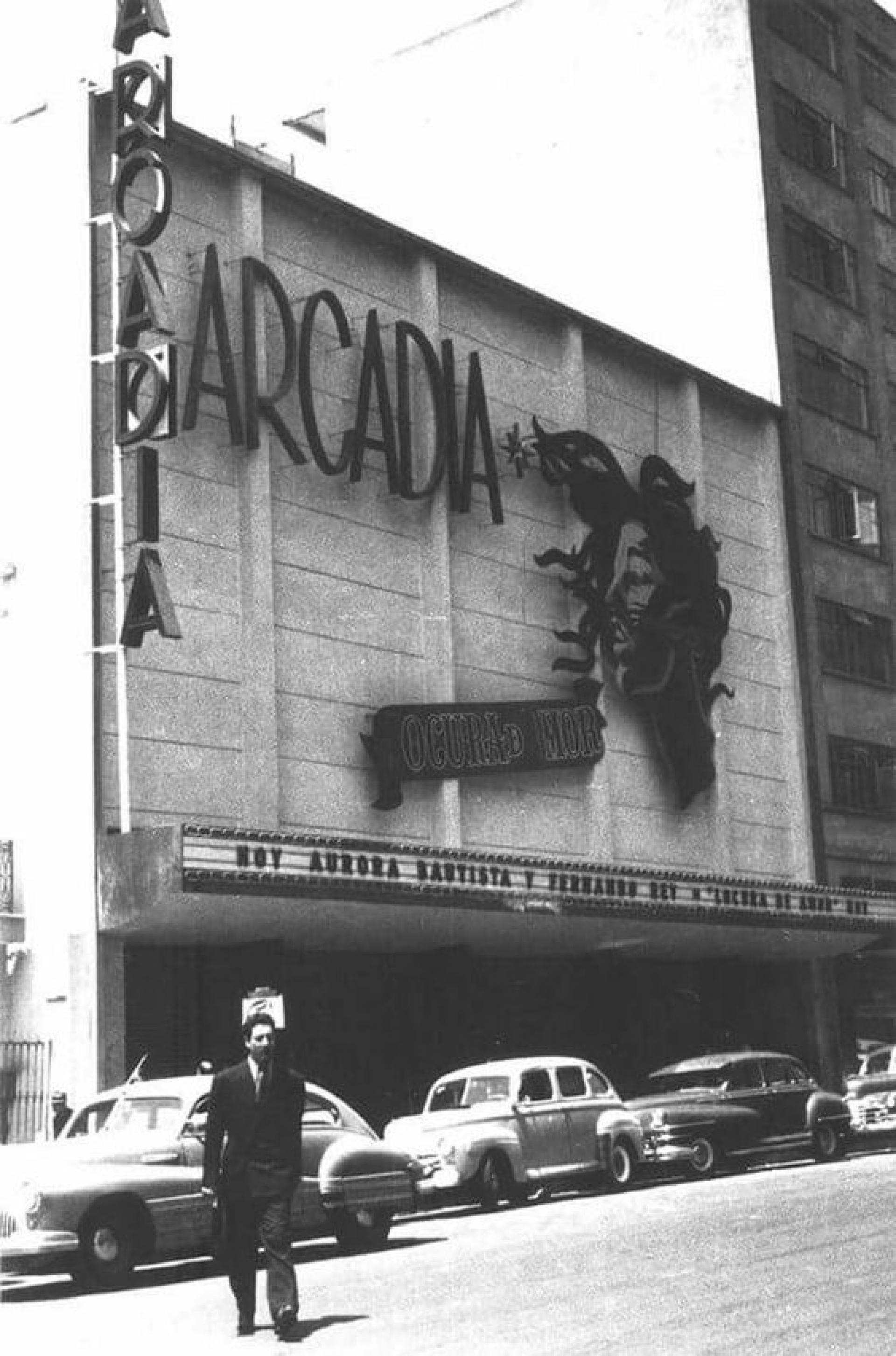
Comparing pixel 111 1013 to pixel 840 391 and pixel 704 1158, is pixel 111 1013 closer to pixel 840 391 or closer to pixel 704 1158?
pixel 704 1158

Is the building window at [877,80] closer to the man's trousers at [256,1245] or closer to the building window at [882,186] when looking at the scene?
the building window at [882,186]

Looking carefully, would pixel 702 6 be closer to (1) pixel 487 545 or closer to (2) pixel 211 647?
(1) pixel 487 545

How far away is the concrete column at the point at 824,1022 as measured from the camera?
39438 mm

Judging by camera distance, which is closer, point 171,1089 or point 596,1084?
point 171,1089

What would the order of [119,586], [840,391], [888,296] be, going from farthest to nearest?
1. [888,296]
2. [840,391]
3. [119,586]

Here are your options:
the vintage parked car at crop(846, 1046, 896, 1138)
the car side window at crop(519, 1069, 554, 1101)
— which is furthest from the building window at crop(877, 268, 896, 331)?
the car side window at crop(519, 1069, 554, 1101)

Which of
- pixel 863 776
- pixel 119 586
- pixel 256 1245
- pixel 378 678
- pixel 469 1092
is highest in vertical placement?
pixel 119 586

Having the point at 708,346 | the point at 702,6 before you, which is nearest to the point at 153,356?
the point at 708,346

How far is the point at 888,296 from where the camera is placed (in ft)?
159

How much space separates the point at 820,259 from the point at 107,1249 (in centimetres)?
3529

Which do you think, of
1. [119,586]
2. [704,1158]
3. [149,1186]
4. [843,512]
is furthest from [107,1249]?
[843,512]

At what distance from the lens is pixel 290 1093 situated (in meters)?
11.7

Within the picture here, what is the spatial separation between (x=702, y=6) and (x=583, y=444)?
15.2 meters

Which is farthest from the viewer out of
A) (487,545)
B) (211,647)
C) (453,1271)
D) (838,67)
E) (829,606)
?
(838,67)
